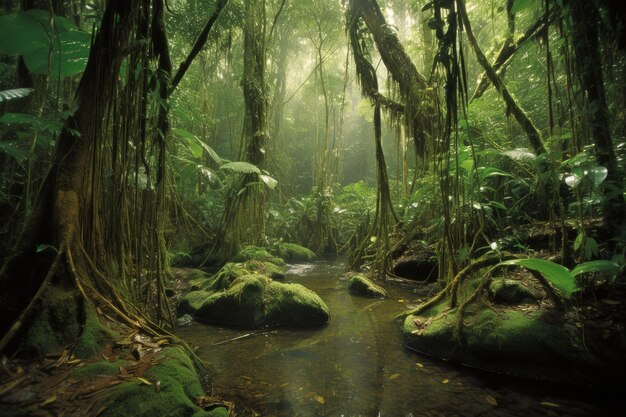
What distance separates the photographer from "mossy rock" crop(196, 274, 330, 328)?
3.49 metres

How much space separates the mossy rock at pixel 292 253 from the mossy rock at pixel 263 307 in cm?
407

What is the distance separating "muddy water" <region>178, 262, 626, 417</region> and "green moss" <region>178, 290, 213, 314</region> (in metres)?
0.34

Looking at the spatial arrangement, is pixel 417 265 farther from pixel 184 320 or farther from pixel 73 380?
pixel 73 380

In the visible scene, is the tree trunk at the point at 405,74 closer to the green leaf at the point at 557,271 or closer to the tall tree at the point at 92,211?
the green leaf at the point at 557,271

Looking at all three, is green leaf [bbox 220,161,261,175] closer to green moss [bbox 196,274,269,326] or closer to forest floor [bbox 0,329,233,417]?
green moss [bbox 196,274,269,326]

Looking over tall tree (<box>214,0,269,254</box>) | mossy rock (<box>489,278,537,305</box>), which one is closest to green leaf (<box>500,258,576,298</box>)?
mossy rock (<box>489,278,537,305</box>)

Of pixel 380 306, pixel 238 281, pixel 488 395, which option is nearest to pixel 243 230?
pixel 238 281

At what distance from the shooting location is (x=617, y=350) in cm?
208

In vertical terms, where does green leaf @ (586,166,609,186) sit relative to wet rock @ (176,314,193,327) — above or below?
above

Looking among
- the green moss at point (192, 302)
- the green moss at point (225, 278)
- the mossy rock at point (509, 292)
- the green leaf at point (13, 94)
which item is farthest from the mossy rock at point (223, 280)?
the mossy rock at point (509, 292)

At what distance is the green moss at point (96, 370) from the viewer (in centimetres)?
143

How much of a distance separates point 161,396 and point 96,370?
35 cm

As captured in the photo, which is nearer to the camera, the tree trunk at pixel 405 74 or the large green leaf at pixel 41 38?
the large green leaf at pixel 41 38

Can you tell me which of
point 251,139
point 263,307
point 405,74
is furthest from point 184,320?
point 405,74
